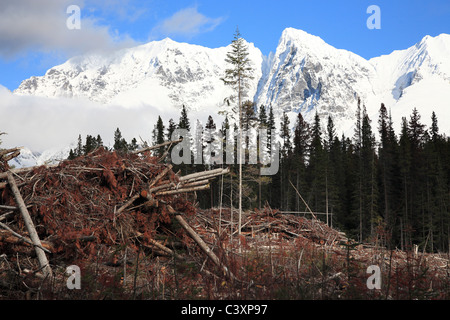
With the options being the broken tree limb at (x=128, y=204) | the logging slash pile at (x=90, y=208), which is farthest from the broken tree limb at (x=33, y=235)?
the broken tree limb at (x=128, y=204)

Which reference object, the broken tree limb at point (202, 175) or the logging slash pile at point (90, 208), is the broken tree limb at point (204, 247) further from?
the broken tree limb at point (202, 175)

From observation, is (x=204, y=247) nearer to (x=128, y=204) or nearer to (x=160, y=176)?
(x=128, y=204)

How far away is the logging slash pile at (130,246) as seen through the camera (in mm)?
5266

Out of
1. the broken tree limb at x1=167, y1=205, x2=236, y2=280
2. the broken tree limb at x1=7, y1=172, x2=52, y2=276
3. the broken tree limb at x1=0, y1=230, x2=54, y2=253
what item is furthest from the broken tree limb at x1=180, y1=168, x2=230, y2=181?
the broken tree limb at x1=7, y1=172, x2=52, y2=276

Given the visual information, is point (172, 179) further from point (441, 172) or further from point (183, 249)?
point (441, 172)

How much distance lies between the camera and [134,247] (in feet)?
23.9

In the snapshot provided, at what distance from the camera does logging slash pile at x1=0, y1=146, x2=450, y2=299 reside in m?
5.27

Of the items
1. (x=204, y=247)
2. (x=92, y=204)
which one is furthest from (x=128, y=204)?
(x=204, y=247)

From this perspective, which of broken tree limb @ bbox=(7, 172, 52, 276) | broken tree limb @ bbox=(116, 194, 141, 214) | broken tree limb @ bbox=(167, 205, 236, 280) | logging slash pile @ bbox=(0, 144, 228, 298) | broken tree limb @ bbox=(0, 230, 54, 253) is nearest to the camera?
broken tree limb @ bbox=(7, 172, 52, 276)

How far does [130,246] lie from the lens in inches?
288

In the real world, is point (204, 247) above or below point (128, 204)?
below

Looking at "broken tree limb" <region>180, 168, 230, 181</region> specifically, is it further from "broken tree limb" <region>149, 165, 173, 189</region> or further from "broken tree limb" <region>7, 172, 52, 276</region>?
"broken tree limb" <region>7, 172, 52, 276</region>
